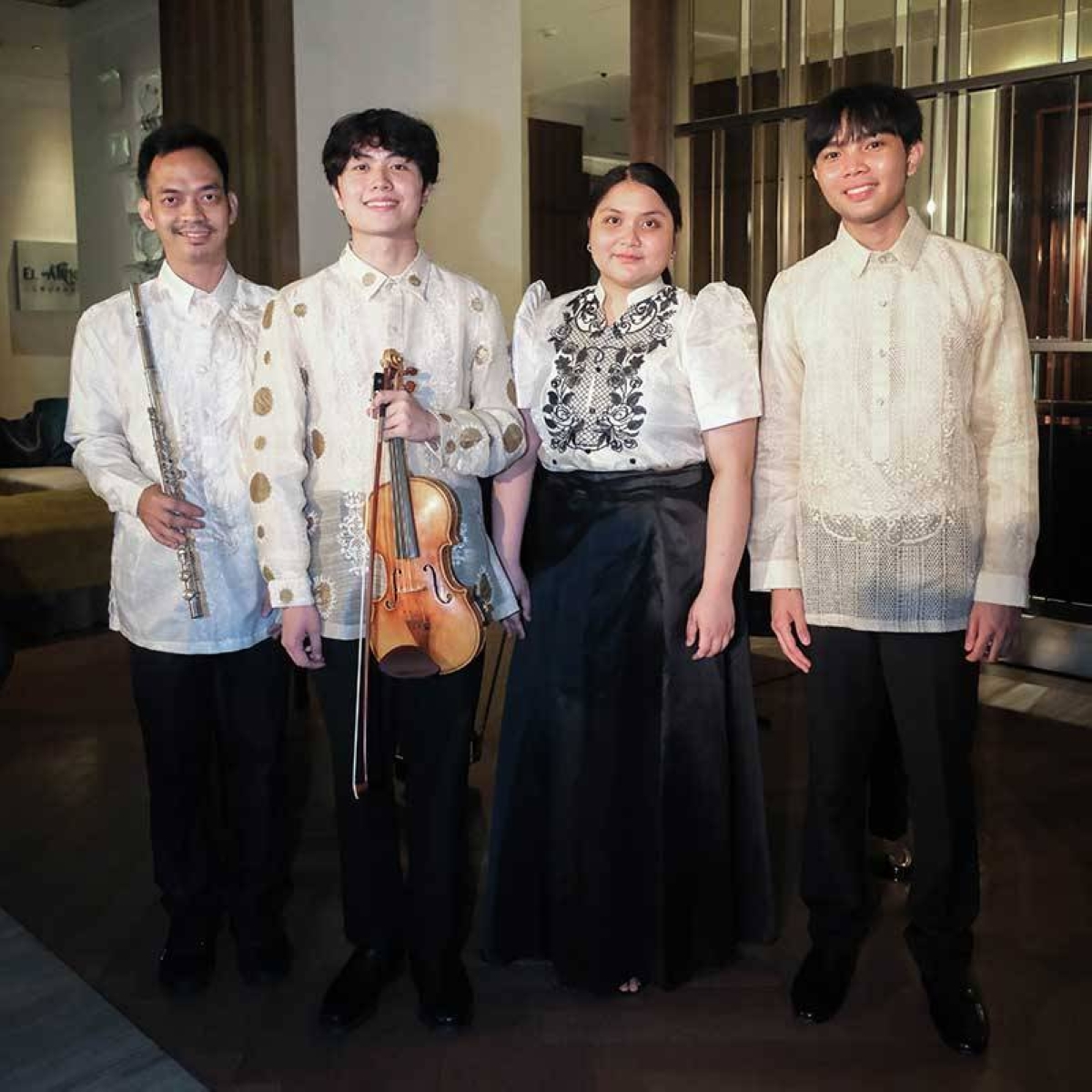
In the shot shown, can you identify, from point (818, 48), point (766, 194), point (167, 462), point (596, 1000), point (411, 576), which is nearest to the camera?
point (411, 576)

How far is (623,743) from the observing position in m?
2.12

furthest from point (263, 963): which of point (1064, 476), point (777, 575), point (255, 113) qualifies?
point (255, 113)

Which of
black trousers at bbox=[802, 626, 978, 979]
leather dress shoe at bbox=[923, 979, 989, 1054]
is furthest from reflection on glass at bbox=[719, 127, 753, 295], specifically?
leather dress shoe at bbox=[923, 979, 989, 1054]

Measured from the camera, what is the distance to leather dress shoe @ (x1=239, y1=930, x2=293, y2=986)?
2273 mm

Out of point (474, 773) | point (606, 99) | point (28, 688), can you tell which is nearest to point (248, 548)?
point (474, 773)

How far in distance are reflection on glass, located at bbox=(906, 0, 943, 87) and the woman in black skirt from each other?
2.65m

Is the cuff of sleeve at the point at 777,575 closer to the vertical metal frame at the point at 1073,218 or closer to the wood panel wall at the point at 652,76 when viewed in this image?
the vertical metal frame at the point at 1073,218

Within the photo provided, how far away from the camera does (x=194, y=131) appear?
6.99ft

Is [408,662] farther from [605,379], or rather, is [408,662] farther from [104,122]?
[104,122]

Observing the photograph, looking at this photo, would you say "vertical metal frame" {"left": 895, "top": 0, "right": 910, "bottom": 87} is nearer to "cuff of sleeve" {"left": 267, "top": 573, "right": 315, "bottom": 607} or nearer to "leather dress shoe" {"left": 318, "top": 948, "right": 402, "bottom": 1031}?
"cuff of sleeve" {"left": 267, "top": 573, "right": 315, "bottom": 607}

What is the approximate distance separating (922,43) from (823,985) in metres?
3.31

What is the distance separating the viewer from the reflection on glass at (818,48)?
14.6ft

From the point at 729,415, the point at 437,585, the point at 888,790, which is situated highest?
the point at 729,415

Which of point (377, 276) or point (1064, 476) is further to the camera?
point (1064, 476)
